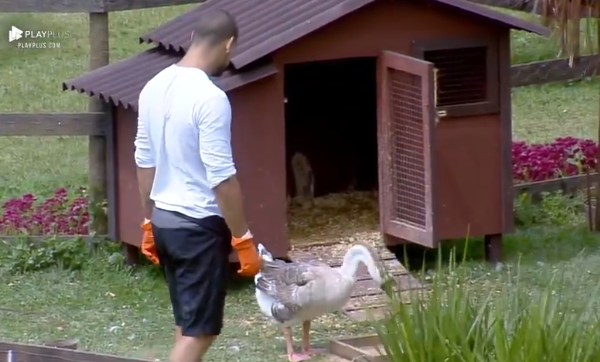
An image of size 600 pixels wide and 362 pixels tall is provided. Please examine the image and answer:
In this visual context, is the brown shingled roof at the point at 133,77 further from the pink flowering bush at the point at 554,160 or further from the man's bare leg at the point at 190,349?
the pink flowering bush at the point at 554,160

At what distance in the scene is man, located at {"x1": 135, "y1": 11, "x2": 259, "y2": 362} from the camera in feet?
18.9

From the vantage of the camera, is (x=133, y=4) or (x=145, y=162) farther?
(x=133, y=4)

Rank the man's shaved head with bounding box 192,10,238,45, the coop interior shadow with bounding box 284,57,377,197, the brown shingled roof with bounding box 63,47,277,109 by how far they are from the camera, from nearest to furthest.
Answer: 1. the man's shaved head with bounding box 192,10,238,45
2. the brown shingled roof with bounding box 63,47,277,109
3. the coop interior shadow with bounding box 284,57,377,197

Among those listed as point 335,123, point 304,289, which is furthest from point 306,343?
point 335,123

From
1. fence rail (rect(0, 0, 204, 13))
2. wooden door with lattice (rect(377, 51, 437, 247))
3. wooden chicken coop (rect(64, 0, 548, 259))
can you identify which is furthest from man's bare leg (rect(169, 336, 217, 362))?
fence rail (rect(0, 0, 204, 13))

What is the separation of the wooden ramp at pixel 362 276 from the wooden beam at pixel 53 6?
225 centimetres

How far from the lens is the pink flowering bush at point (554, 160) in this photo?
11.4 metres

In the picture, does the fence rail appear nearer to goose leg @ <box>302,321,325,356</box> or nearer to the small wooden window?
the small wooden window

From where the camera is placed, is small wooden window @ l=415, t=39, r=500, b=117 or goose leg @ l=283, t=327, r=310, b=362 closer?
goose leg @ l=283, t=327, r=310, b=362

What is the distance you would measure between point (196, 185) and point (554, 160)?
6344 millimetres

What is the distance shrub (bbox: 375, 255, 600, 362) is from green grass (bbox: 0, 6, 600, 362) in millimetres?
495

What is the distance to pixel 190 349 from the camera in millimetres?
6152

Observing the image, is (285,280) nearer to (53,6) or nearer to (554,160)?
(53,6)

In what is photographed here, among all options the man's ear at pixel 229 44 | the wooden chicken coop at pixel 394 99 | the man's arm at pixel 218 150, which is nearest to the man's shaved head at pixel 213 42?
the man's ear at pixel 229 44
